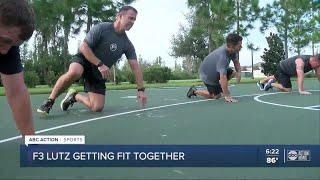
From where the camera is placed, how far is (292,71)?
1077 centimetres

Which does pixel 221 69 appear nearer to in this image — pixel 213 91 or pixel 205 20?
pixel 213 91

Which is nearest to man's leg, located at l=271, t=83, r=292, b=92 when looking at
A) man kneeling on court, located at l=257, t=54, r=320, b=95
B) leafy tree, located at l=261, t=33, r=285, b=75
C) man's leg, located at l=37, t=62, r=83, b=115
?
man kneeling on court, located at l=257, t=54, r=320, b=95

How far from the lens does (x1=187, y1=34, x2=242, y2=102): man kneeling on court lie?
26.7 feet

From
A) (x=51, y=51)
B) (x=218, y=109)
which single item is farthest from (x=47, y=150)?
(x=51, y=51)

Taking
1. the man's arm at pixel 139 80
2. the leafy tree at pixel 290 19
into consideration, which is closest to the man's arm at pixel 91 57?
the man's arm at pixel 139 80

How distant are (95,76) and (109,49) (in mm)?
478

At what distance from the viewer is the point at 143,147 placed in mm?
2389

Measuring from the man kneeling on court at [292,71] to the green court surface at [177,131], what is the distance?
3.06 m

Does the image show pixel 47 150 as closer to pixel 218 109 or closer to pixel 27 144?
pixel 27 144

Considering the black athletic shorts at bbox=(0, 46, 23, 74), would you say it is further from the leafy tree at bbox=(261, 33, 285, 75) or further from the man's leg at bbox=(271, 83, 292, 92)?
the leafy tree at bbox=(261, 33, 285, 75)

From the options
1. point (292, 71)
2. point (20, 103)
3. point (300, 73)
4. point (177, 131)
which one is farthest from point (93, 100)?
point (292, 71)

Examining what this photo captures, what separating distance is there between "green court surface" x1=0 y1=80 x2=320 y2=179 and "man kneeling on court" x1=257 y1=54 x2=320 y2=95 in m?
3.06

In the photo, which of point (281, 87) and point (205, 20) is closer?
point (281, 87)

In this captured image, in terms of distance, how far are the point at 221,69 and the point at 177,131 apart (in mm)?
3939
